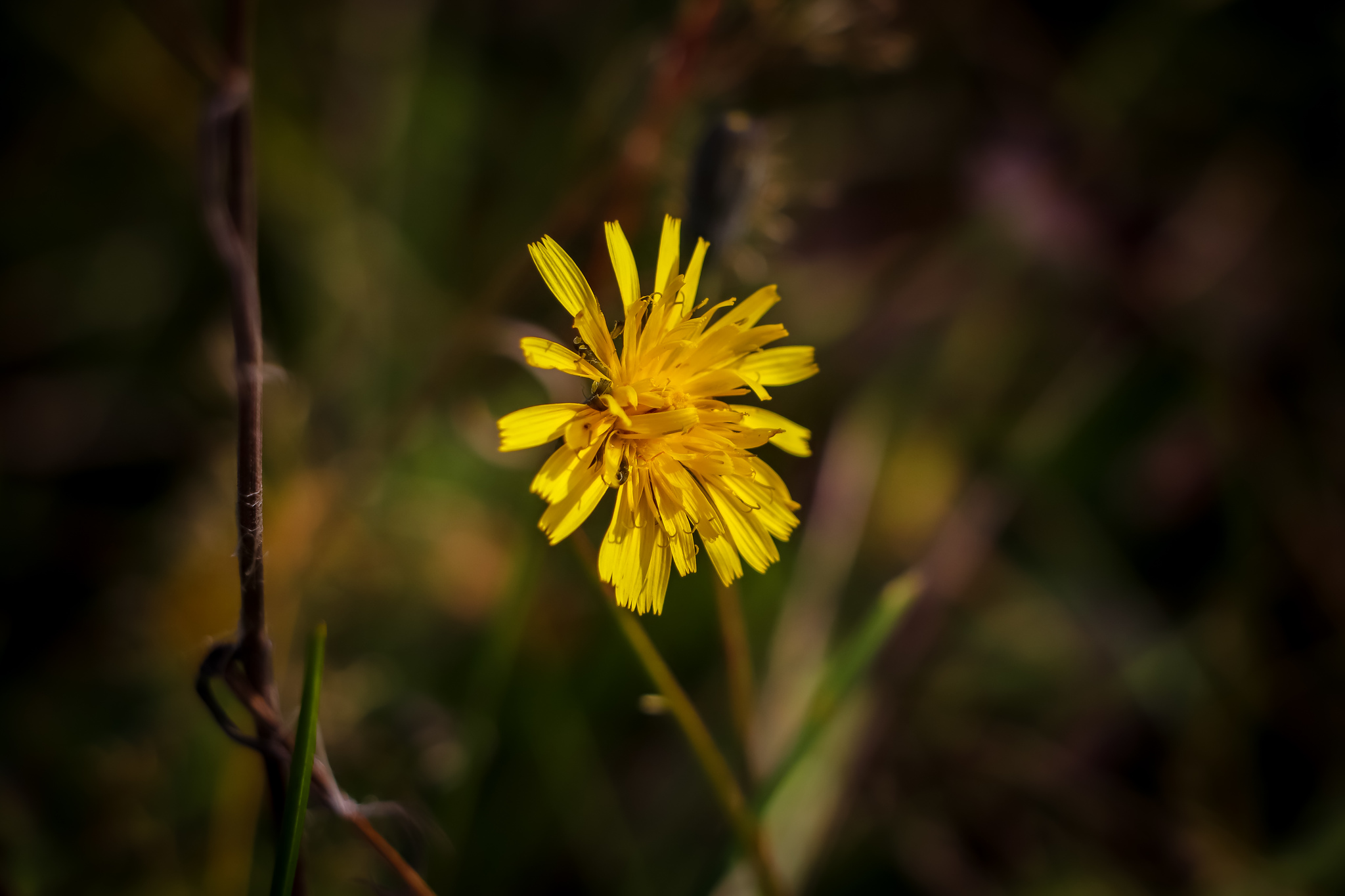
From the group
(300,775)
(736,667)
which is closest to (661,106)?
(736,667)

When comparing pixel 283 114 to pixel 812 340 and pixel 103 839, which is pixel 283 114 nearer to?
pixel 812 340

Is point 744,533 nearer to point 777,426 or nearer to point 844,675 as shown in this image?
point 777,426

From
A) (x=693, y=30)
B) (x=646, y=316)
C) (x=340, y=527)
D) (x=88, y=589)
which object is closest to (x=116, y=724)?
(x=88, y=589)

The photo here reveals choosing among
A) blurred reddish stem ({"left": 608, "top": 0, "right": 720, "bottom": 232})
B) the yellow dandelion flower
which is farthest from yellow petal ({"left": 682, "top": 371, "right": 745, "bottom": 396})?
blurred reddish stem ({"left": 608, "top": 0, "right": 720, "bottom": 232})

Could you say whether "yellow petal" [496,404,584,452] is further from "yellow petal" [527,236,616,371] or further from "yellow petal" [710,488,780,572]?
"yellow petal" [710,488,780,572]

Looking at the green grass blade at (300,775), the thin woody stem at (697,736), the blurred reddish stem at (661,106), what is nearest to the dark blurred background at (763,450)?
the blurred reddish stem at (661,106)
